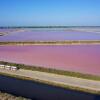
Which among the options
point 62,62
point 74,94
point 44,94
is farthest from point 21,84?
point 62,62

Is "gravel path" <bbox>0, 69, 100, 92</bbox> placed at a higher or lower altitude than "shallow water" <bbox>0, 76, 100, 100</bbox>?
higher

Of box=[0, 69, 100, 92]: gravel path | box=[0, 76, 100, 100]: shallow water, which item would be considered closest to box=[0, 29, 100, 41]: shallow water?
box=[0, 69, 100, 92]: gravel path

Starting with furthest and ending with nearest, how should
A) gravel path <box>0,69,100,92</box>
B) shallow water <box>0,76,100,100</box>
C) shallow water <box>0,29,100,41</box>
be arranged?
shallow water <box>0,29,100,41</box>, gravel path <box>0,69,100,92</box>, shallow water <box>0,76,100,100</box>

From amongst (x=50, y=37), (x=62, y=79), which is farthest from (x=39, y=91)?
(x=50, y=37)

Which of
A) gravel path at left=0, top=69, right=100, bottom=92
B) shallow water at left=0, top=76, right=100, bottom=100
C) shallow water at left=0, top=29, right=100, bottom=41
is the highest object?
gravel path at left=0, top=69, right=100, bottom=92

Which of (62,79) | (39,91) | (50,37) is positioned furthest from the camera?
(50,37)

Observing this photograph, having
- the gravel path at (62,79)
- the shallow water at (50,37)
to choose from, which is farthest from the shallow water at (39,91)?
the shallow water at (50,37)

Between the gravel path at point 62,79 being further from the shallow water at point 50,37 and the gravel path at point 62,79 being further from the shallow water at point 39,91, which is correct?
the shallow water at point 50,37

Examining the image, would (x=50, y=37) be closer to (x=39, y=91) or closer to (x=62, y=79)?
(x=62, y=79)

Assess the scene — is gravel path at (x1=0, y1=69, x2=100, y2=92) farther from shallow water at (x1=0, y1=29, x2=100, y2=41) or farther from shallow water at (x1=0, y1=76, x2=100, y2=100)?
shallow water at (x1=0, y1=29, x2=100, y2=41)

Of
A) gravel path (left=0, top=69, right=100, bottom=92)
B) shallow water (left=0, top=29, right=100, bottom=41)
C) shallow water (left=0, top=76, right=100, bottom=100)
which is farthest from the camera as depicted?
shallow water (left=0, top=29, right=100, bottom=41)

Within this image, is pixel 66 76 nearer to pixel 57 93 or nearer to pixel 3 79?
pixel 57 93
